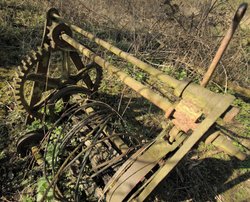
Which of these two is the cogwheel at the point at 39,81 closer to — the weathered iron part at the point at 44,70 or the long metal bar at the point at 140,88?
the weathered iron part at the point at 44,70

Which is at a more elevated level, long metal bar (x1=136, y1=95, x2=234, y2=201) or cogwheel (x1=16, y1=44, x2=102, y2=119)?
long metal bar (x1=136, y1=95, x2=234, y2=201)

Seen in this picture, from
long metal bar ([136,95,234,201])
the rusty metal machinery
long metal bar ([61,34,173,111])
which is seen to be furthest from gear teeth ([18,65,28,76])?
long metal bar ([136,95,234,201])

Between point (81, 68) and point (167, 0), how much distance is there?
483 cm

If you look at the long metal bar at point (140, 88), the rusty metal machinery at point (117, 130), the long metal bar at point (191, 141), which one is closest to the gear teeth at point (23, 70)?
the rusty metal machinery at point (117, 130)

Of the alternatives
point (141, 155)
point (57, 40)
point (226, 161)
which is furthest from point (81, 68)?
point (226, 161)

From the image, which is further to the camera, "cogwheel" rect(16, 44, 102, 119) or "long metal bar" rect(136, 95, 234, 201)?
"cogwheel" rect(16, 44, 102, 119)

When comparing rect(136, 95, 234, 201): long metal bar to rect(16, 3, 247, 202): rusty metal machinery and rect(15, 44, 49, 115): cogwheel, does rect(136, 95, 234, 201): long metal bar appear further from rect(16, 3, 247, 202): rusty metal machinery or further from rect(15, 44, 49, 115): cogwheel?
rect(15, 44, 49, 115): cogwheel

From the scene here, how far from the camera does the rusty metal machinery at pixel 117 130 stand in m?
1.98

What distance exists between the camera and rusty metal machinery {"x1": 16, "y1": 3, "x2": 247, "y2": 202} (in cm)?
198

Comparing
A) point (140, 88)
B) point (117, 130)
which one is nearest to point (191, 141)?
point (140, 88)

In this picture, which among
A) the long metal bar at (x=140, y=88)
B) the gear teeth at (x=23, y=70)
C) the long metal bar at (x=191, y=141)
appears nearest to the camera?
the long metal bar at (x=191, y=141)

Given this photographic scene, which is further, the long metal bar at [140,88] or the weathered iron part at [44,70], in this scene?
the weathered iron part at [44,70]

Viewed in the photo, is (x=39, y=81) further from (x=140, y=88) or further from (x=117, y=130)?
(x=140, y=88)

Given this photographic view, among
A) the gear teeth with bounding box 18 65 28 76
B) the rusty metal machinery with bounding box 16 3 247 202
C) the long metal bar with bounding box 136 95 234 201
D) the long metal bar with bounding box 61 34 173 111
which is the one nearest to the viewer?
the long metal bar with bounding box 136 95 234 201
